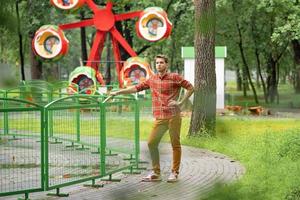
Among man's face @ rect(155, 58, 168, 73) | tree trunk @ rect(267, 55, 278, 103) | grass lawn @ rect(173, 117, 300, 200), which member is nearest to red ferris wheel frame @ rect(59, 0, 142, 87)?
tree trunk @ rect(267, 55, 278, 103)

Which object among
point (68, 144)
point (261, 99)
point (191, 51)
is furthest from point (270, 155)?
point (261, 99)

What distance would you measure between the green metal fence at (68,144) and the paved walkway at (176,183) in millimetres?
239

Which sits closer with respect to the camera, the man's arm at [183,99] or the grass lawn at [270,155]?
the grass lawn at [270,155]

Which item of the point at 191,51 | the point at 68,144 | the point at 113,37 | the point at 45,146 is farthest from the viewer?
the point at 113,37

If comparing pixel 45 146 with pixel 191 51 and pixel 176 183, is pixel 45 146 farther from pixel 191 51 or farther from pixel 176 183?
pixel 191 51

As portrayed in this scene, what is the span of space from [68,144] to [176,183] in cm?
889

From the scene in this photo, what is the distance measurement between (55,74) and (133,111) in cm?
837

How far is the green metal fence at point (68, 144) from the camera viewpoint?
7371mm

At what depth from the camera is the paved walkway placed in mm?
1249

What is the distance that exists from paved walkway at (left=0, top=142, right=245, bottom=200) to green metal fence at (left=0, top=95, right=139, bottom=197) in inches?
9.4

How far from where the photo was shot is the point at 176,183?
6.91 ft

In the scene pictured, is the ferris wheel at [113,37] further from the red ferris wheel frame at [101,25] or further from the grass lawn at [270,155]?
the grass lawn at [270,155]

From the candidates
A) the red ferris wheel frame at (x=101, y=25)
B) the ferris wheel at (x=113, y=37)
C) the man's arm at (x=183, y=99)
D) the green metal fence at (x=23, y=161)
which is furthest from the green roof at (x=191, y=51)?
the man's arm at (x=183, y=99)

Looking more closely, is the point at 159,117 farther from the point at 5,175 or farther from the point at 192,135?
the point at 192,135
